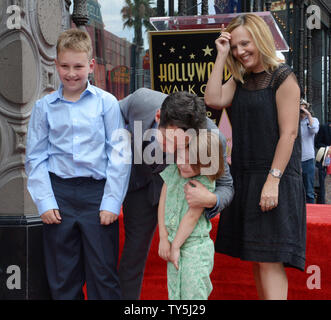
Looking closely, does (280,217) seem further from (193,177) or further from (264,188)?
(193,177)

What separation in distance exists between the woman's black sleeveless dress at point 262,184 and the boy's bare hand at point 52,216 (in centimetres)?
84

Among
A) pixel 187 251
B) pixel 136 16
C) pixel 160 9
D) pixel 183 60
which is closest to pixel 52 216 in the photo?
pixel 187 251

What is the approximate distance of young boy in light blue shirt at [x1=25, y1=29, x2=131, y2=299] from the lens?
2.29 m

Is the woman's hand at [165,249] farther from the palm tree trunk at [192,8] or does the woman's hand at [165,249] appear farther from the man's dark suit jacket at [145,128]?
the palm tree trunk at [192,8]

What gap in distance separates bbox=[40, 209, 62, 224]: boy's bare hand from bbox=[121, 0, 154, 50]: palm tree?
159 inches

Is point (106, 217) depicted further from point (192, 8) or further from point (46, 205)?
point (192, 8)

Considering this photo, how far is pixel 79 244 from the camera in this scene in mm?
2359

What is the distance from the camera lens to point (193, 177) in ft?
7.06

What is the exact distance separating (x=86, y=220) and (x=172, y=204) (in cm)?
44

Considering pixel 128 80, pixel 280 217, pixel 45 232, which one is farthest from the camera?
pixel 128 80

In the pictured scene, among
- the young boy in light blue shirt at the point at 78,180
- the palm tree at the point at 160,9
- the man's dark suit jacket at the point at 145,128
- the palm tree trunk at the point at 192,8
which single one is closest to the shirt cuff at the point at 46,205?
the young boy in light blue shirt at the point at 78,180

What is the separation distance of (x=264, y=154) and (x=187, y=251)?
0.59 meters

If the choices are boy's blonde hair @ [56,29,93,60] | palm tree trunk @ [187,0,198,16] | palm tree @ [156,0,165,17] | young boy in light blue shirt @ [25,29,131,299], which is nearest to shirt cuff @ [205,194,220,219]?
young boy in light blue shirt @ [25,29,131,299]

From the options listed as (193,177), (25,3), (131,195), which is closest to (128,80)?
(25,3)
